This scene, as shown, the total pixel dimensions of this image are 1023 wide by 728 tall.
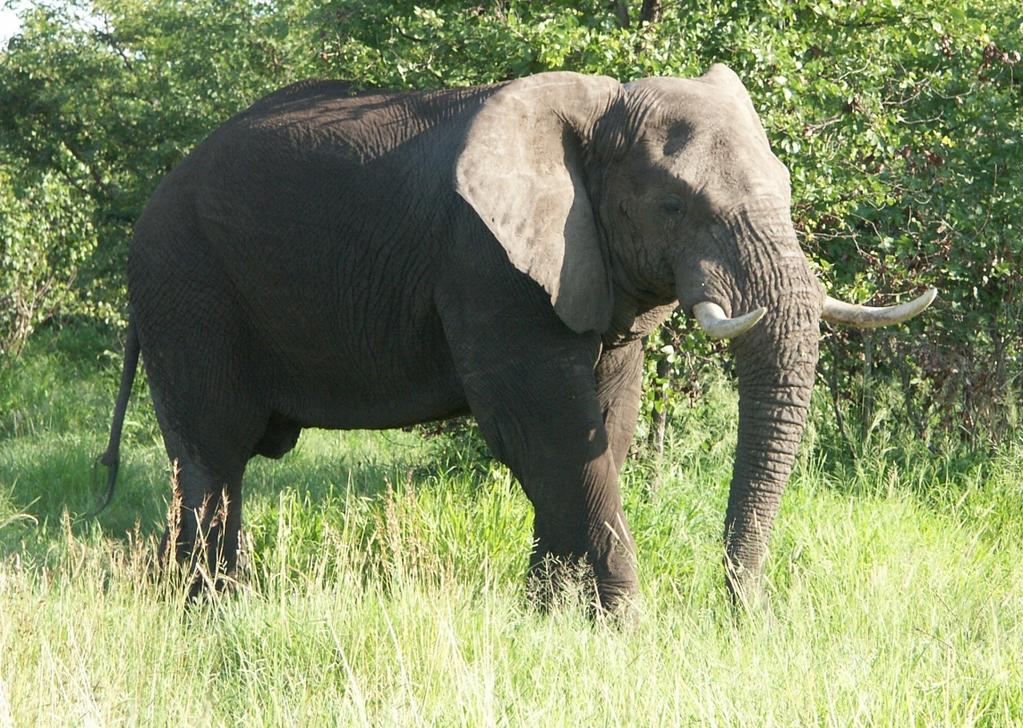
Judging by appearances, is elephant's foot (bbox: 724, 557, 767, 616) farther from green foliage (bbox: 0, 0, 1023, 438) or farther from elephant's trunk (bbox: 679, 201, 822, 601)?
green foliage (bbox: 0, 0, 1023, 438)

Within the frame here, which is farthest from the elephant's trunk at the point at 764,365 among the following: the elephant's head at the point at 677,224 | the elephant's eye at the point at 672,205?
the elephant's eye at the point at 672,205

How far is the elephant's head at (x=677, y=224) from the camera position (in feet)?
16.3

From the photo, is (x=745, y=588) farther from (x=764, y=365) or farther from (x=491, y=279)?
(x=491, y=279)

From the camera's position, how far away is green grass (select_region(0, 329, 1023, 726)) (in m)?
3.90

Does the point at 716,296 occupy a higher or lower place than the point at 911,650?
higher

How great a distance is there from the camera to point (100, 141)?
14570 millimetres

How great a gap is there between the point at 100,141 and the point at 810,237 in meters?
9.45

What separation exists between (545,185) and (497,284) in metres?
0.41

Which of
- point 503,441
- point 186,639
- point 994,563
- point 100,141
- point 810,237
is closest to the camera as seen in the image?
point 186,639

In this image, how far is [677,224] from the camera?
520 centimetres

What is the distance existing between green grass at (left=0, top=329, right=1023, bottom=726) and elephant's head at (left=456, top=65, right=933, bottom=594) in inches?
25.0

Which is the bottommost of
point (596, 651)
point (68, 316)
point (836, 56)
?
point (68, 316)

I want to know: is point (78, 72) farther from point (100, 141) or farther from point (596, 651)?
point (596, 651)

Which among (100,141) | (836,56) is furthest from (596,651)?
(100,141)
